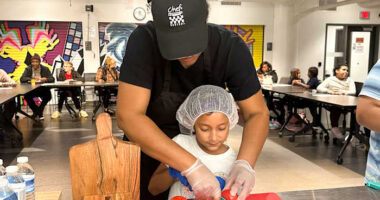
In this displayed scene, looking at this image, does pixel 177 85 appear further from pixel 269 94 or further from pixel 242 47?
pixel 269 94

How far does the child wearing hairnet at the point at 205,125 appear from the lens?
1.36 m

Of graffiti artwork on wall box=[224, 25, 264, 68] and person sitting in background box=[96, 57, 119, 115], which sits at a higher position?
graffiti artwork on wall box=[224, 25, 264, 68]

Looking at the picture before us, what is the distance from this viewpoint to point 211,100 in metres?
1.36

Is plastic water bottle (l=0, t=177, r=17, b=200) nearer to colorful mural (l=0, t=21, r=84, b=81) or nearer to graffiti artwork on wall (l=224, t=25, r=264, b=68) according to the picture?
colorful mural (l=0, t=21, r=84, b=81)

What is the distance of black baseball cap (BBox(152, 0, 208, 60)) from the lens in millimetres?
1013

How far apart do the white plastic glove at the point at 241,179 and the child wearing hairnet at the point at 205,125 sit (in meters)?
0.20

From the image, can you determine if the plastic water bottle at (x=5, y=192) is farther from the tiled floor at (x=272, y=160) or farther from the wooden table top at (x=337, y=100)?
the wooden table top at (x=337, y=100)

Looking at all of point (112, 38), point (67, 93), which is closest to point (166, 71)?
point (67, 93)

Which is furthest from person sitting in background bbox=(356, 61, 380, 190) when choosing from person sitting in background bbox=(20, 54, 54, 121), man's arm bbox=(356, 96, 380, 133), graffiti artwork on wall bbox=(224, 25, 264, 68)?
graffiti artwork on wall bbox=(224, 25, 264, 68)

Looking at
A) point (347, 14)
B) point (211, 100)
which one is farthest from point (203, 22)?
point (347, 14)

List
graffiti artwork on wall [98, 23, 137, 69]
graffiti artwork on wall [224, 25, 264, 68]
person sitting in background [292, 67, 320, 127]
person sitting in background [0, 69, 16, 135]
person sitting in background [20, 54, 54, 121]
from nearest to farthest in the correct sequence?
person sitting in background [0, 69, 16, 135]
person sitting in background [292, 67, 320, 127]
person sitting in background [20, 54, 54, 121]
graffiti artwork on wall [98, 23, 137, 69]
graffiti artwork on wall [224, 25, 264, 68]

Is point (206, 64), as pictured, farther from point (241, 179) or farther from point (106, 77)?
point (106, 77)

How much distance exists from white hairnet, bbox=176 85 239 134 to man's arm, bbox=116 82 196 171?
0.21m

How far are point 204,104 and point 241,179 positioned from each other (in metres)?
0.36
